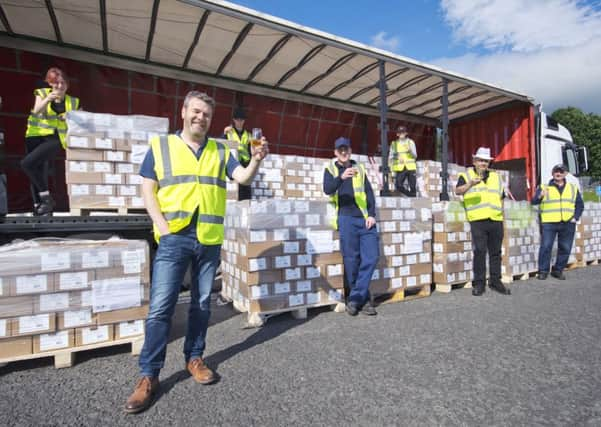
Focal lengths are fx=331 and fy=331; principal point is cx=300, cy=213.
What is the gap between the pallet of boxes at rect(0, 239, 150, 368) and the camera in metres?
2.65

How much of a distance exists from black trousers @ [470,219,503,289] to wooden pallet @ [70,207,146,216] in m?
4.72

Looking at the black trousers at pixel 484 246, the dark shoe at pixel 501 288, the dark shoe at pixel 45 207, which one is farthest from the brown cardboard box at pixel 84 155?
the dark shoe at pixel 501 288

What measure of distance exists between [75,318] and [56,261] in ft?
1.67

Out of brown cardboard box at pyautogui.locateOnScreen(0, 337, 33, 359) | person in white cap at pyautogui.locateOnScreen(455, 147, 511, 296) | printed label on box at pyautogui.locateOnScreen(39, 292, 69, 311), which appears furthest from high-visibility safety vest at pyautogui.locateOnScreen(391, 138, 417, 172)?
brown cardboard box at pyautogui.locateOnScreen(0, 337, 33, 359)

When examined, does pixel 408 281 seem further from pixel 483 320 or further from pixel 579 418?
pixel 579 418

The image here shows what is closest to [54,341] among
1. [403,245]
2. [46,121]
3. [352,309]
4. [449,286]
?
[46,121]

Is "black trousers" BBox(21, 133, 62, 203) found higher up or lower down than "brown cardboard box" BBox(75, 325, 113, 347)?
higher up

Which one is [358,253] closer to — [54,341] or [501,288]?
[501,288]

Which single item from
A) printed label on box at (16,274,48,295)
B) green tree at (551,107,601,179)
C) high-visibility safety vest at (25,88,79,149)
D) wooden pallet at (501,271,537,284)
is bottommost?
wooden pallet at (501,271,537,284)

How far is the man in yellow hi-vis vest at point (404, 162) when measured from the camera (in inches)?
300

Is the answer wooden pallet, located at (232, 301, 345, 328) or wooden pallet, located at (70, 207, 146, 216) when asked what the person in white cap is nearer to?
wooden pallet, located at (232, 301, 345, 328)

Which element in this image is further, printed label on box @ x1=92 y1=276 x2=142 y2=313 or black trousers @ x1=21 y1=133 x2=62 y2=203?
black trousers @ x1=21 y1=133 x2=62 y2=203

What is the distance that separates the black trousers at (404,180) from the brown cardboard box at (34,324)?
6868 mm

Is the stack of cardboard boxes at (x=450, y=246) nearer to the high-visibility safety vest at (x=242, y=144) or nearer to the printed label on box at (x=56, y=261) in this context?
the high-visibility safety vest at (x=242, y=144)
